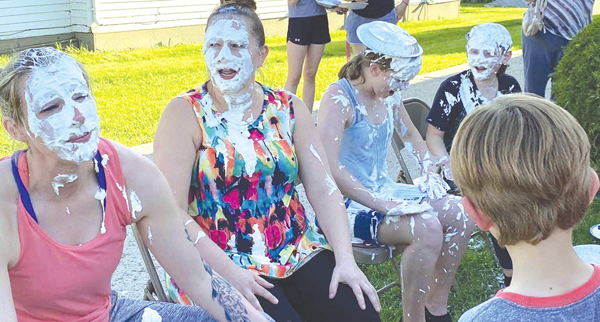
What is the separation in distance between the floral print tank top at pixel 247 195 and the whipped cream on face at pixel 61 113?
1.91 ft

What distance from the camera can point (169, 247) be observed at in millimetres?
2193

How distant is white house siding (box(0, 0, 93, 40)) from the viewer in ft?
38.8

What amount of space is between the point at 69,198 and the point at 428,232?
1513mm

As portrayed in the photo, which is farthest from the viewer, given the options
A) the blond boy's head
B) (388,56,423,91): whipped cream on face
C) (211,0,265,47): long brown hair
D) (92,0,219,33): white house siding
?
(92,0,219,33): white house siding

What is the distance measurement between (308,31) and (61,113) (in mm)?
5147

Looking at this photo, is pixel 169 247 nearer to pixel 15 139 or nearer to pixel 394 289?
pixel 15 139

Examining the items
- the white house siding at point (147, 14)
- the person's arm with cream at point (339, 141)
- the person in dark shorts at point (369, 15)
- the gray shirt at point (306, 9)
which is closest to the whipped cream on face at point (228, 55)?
the person's arm with cream at point (339, 141)

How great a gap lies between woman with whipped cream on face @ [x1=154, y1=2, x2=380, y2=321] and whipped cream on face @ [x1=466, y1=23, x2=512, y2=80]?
1342 millimetres

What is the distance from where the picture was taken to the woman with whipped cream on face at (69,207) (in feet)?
6.32

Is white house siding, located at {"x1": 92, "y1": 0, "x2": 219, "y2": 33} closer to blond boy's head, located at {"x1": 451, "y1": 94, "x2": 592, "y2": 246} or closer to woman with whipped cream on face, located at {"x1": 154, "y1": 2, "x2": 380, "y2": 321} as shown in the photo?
woman with whipped cream on face, located at {"x1": 154, "y1": 2, "x2": 380, "y2": 321}

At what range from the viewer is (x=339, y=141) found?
10.0ft

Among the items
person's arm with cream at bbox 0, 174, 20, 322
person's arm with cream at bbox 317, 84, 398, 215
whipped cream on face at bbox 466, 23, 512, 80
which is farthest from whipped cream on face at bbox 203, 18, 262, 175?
whipped cream on face at bbox 466, 23, 512, 80

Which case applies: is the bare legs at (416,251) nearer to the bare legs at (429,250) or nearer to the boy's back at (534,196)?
the bare legs at (429,250)

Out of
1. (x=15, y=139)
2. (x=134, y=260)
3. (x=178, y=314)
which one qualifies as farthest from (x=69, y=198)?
(x=134, y=260)
